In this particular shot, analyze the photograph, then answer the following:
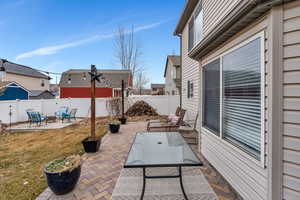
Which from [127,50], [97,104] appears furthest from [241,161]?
[127,50]

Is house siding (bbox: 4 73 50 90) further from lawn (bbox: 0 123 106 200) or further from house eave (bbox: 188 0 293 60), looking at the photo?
house eave (bbox: 188 0 293 60)

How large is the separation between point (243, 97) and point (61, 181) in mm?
3001

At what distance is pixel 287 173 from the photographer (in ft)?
5.32

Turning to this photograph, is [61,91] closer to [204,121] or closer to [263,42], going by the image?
[204,121]

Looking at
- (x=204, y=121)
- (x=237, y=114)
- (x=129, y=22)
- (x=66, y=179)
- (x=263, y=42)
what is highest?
(x=129, y=22)

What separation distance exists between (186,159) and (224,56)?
75.8 inches

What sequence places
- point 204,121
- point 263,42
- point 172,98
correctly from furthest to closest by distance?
point 172,98, point 204,121, point 263,42

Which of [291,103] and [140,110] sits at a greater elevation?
[291,103]

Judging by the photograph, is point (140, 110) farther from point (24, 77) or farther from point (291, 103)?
point (24, 77)

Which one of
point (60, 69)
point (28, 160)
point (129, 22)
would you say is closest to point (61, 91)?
point (60, 69)

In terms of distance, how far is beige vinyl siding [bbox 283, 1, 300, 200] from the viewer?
157 centimetres

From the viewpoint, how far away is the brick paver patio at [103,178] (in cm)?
254

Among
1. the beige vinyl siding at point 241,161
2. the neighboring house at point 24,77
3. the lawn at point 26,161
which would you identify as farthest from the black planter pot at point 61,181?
the neighboring house at point 24,77

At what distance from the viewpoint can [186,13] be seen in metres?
7.71
